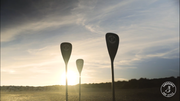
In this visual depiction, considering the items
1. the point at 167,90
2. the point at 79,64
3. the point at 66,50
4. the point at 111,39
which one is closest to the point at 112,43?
the point at 111,39

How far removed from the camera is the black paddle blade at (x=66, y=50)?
1232 centimetres

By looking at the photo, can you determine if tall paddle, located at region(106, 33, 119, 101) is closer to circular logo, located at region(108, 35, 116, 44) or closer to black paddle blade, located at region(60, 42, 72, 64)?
circular logo, located at region(108, 35, 116, 44)

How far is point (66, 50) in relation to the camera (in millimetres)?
12578

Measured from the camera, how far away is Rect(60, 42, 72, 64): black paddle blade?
40.4ft

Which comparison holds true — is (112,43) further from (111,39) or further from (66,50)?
(66,50)

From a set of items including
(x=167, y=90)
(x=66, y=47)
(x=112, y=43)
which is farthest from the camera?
(x=167, y=90)

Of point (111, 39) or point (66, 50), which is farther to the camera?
point (66, 50)

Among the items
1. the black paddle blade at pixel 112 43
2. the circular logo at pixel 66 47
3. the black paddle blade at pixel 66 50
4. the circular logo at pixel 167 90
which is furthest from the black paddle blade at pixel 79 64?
the circular logo at pixel 167 90

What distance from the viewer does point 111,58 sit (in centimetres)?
966

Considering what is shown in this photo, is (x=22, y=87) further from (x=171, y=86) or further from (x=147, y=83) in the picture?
(x=171, y=86)

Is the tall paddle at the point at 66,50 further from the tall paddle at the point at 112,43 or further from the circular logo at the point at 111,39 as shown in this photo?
the circular logo at the point at 111,39

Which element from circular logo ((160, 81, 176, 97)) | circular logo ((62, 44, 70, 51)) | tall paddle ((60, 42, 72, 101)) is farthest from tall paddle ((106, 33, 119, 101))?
circular logo ((160, 81, 176, 97))

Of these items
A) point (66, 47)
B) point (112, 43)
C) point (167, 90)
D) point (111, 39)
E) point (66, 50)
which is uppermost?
point (111, 39)

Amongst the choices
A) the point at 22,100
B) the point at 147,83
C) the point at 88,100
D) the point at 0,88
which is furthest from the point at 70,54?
the point at 0,88
